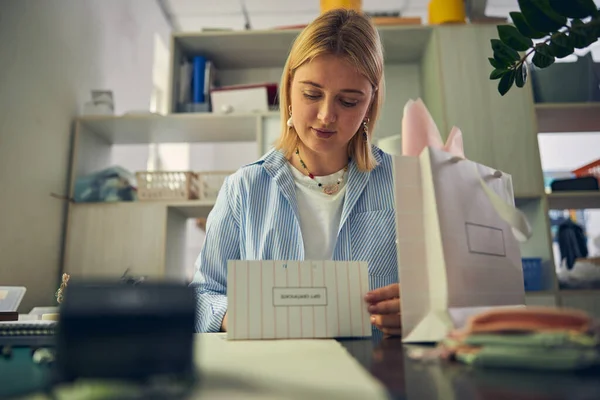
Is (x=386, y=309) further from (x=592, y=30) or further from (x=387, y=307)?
(x=592, y=30)

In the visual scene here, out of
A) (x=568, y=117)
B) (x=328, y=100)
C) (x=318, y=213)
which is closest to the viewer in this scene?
(x=328, y=100)

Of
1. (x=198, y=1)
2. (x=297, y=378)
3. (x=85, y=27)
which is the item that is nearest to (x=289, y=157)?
(x=297, y=378)

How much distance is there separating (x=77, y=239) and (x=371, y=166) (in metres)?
1.52

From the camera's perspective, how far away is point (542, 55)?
27.6 inches

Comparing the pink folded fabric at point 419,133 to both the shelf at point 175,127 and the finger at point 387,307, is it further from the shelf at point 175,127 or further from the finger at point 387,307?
the shelf at point 175,127

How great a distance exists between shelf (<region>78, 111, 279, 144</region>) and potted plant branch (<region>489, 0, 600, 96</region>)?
5.07 feet

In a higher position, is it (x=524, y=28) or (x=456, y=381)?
(x=524, y=28)

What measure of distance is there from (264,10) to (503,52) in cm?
278

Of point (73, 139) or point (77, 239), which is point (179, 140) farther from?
point (77, 239)

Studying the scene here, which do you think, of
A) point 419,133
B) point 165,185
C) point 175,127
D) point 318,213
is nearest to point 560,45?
point 419,133

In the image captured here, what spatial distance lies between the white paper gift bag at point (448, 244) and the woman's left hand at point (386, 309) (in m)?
0.08

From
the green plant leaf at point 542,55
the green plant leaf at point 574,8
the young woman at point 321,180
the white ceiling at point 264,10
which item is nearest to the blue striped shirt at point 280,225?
the young woman at point 321,180

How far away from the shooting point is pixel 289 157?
1225 millimetres

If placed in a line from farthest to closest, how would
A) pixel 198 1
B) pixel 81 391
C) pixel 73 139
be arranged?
pixel 198 1
pixel 73 139
pixel 81 391
